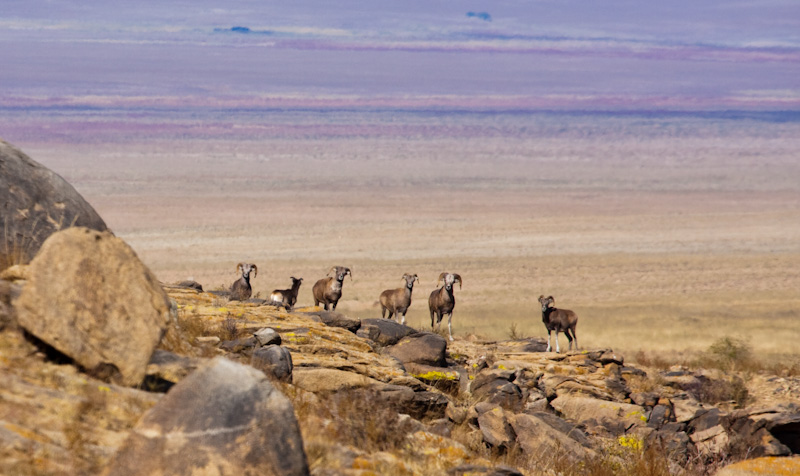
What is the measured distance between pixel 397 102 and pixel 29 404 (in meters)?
151

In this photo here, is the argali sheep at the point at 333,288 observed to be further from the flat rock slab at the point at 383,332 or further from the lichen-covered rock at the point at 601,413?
the lichen-covered rock at the point at 601,413

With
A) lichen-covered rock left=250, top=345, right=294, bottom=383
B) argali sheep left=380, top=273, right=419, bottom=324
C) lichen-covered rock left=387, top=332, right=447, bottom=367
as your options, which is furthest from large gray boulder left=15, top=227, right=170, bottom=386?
argali sheep left=380, top=273, right=419, bottom=324

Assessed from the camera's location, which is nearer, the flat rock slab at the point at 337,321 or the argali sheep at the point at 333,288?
the flat rock slab at the point at 337,321

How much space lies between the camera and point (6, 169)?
375 inches

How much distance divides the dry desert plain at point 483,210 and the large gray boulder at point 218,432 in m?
21.8

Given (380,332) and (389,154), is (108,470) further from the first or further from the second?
(389,154)

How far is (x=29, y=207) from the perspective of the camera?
945 cm

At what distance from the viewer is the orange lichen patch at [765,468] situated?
391 inches

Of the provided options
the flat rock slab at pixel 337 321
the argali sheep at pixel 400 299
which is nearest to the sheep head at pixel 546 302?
the argali sheep at pixel 400 299

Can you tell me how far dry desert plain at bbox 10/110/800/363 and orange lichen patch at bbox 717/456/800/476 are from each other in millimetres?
16156

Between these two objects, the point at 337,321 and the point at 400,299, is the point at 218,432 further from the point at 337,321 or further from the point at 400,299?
the point at 400,299

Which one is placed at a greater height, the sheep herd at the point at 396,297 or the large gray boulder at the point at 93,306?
Answer: the large gray boulder at the point at 93,306

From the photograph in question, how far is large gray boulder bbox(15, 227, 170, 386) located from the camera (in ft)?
21.5

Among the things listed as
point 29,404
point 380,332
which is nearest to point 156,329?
point 29,404
